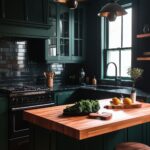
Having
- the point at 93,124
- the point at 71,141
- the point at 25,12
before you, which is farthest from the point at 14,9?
the point at 93,124

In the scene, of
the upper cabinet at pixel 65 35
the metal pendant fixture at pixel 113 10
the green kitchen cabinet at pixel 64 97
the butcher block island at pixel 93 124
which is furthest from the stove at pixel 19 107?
the metal pendant fixture at pixel 113 10

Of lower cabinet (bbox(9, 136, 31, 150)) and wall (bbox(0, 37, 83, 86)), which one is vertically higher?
wall (bbox(0, 37, 83, 86))

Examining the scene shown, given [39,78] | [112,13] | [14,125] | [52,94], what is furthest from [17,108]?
[112,13]

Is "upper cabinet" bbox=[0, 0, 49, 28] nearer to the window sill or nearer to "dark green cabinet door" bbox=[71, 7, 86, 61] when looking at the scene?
"dark green cabinet door" bbox=[71, 7, 86, 61]

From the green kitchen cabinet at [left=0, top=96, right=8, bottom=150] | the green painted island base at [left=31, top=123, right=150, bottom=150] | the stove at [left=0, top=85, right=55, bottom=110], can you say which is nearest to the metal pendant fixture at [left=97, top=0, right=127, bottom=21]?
the green painted island base at [left=31, top=123, right=150, bottom=150]

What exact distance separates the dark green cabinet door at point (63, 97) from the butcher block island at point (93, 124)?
5.01 feet

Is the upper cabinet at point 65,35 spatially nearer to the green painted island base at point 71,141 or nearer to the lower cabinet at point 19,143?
the lower cabinet at point 19,143

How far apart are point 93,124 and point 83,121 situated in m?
0.13

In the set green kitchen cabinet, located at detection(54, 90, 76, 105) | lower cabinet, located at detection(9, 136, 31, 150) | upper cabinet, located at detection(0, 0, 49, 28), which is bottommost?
lower cabinet, located at detection(9, 136, 31, 150)

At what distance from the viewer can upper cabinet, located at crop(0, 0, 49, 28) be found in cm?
395

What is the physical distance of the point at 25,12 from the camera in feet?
13.6

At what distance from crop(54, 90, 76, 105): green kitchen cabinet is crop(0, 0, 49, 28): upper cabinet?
1.21 meters

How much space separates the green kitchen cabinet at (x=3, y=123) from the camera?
367cm

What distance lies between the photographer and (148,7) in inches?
163
